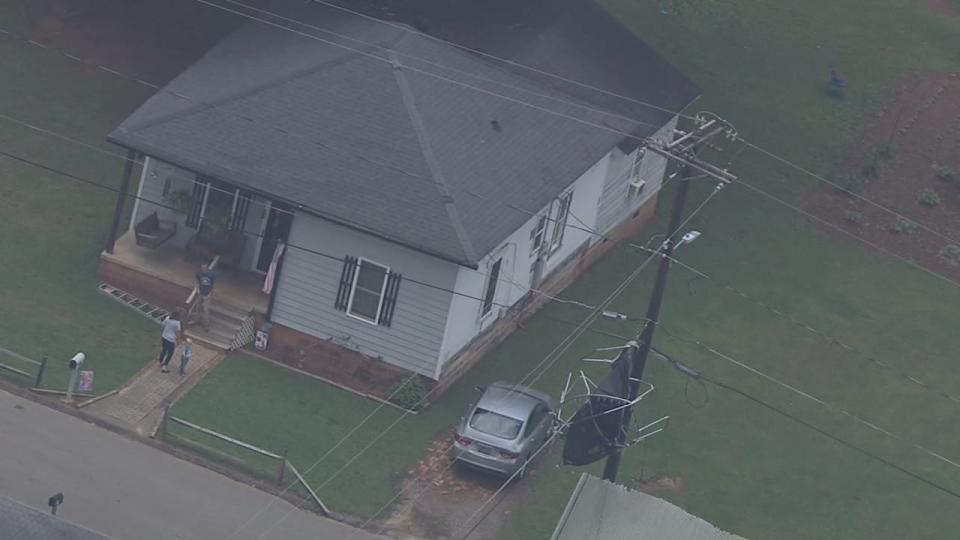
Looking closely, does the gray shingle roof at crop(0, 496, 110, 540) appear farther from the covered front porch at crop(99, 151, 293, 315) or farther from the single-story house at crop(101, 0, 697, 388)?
the covered front porch at crop(99, 151, 293, 315)

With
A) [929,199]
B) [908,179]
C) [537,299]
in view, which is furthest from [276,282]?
[908,179]

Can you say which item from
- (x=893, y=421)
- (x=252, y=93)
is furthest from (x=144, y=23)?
(x=893, y=421)

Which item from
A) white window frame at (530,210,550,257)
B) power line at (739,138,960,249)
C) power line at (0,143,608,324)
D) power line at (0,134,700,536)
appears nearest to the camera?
power line at (0,134,700,536)

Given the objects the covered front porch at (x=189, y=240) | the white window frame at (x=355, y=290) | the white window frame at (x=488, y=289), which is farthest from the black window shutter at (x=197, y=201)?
the white window frame at (x=488, y=289)

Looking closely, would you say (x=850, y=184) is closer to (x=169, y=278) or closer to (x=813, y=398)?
(x=813, y=398)

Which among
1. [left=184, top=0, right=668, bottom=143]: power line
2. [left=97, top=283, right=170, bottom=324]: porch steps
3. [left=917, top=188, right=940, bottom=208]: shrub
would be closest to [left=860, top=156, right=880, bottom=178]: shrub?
[left=917, top=188, right=940, bottom=208]: shrub

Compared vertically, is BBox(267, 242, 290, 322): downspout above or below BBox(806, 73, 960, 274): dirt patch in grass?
below

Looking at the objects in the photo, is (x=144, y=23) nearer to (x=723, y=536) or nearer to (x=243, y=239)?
(x=243, y=239)
